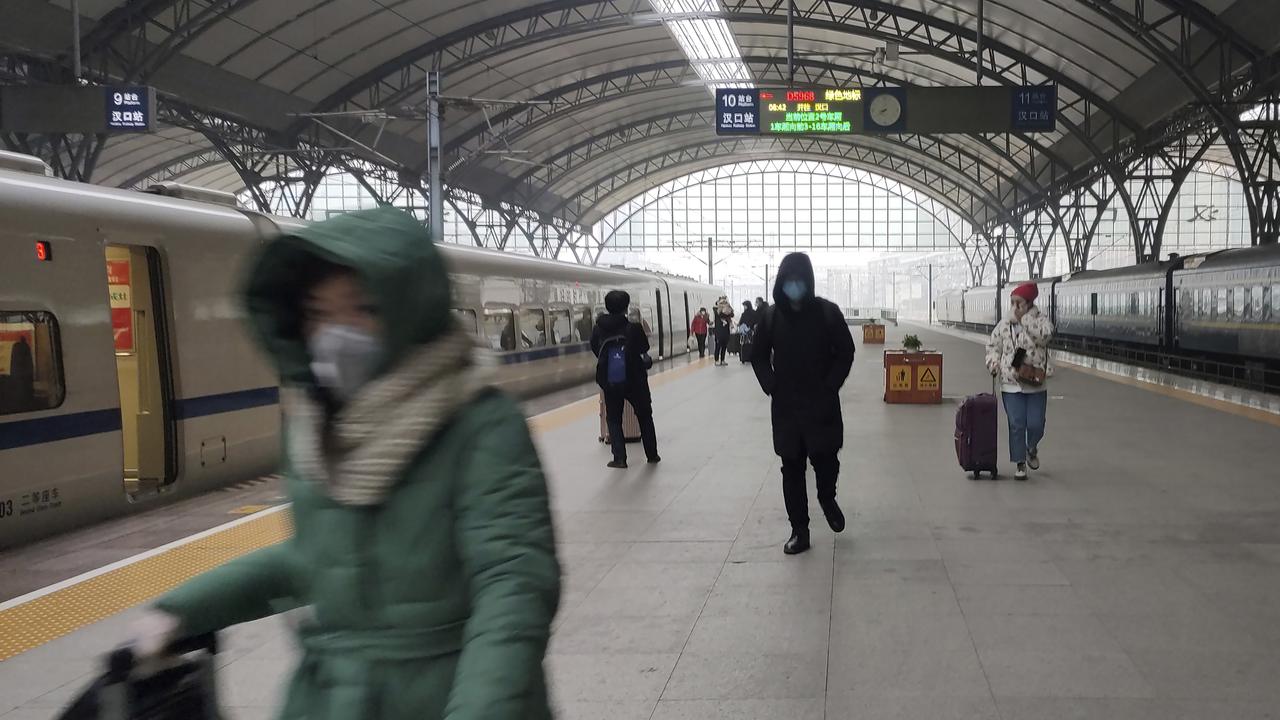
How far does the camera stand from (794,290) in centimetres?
607

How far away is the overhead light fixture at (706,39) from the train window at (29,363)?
845 inches

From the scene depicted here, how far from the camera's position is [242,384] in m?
8.87

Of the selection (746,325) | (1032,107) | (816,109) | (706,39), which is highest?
(706,39)

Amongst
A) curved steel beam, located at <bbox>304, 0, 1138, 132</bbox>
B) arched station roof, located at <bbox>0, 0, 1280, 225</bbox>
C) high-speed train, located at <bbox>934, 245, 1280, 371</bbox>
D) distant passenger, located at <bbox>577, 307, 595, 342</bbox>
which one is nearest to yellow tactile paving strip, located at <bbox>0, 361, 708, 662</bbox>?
distant passenger, located at <bbox>577, 307, 595, 342</bbox>

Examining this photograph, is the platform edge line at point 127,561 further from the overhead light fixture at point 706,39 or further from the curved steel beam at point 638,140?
the curved steel beam at point 638,140

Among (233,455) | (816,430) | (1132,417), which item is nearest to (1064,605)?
(816,430)

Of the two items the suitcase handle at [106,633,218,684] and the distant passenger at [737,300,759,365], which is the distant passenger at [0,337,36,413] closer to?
the suitcase handle at [106,633,218,684]

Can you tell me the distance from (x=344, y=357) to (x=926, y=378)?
14.1 metres

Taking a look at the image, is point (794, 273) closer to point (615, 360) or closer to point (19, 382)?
point (615, 360)

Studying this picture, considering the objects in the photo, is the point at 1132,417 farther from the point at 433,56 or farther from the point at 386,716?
the point at 433,56

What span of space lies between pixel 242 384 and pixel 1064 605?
6.67m

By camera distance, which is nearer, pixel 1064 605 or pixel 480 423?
pixel 480 423

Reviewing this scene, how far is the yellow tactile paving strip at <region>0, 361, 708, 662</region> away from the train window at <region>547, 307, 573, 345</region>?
11.4 meters

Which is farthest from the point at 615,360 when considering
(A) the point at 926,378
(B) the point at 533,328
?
(B) the point at 533,328
